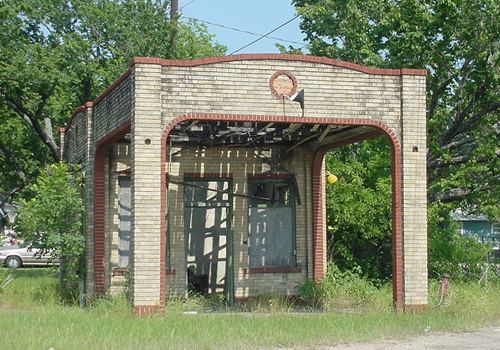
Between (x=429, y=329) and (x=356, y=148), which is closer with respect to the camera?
(x=429, y=329)

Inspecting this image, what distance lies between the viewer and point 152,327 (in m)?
14.1

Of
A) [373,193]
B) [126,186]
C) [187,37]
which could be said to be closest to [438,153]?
[373,193]

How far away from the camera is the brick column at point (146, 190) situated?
15898mm

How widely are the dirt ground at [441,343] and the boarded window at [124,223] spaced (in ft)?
27.3

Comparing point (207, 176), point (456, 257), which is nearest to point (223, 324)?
point (207, 176)

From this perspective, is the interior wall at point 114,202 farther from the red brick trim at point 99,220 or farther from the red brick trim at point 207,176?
the red brick trim at point 207,176

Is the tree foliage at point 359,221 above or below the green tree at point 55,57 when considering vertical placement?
below

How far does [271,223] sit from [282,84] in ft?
17.2

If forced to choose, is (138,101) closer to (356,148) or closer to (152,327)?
(152,327)

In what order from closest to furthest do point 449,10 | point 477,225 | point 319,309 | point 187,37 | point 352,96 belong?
point 352,96, point 319,309, point 449,10, point 187,37, point 477,225

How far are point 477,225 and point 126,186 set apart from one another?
46814 millimetres

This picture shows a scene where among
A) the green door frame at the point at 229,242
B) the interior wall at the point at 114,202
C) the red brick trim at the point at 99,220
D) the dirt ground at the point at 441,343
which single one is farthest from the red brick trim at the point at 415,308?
the red brick trim at the point at 99,220

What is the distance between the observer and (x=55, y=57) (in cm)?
3100

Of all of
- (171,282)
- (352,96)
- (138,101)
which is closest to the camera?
(138,101)
